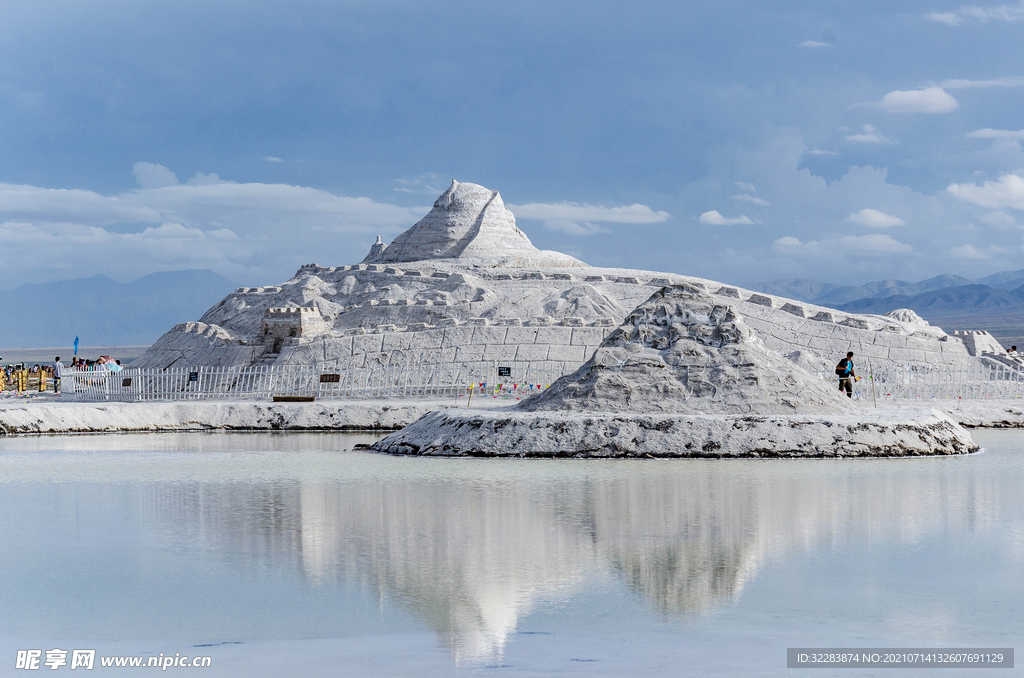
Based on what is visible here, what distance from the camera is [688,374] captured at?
14.3 metres

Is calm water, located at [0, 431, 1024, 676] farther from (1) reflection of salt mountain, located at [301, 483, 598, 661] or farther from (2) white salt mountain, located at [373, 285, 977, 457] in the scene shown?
(2) white salt mountain, located at [373, 285, 977, 457]

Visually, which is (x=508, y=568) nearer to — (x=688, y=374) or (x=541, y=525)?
(x=541, y=525)

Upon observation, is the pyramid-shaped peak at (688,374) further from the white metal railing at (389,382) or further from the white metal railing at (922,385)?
the white metal railing at (389,382)

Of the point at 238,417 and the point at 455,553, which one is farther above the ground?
the point at 238,417

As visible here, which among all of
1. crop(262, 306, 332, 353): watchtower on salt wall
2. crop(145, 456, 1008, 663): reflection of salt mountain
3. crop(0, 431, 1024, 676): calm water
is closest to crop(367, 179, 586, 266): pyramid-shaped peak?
crop(262, 306, 332, 353): watchtower on salt wall

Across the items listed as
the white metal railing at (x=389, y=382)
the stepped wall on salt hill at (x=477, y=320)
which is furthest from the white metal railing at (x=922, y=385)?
the stepped wall on salt hill at (x=477, y=320)

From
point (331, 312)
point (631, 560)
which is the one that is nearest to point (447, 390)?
point (331, 312)

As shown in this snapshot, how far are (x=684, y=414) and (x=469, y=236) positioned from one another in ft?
95.4

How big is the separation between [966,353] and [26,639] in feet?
98.1

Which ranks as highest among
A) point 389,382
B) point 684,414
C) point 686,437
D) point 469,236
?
point 469,236

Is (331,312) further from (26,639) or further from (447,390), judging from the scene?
(26,639)

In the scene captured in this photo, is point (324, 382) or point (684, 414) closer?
point (684, 414)

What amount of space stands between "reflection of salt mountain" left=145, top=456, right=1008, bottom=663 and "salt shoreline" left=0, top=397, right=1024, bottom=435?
20.0 ft

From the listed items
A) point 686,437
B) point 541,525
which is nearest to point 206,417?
point 686,437
